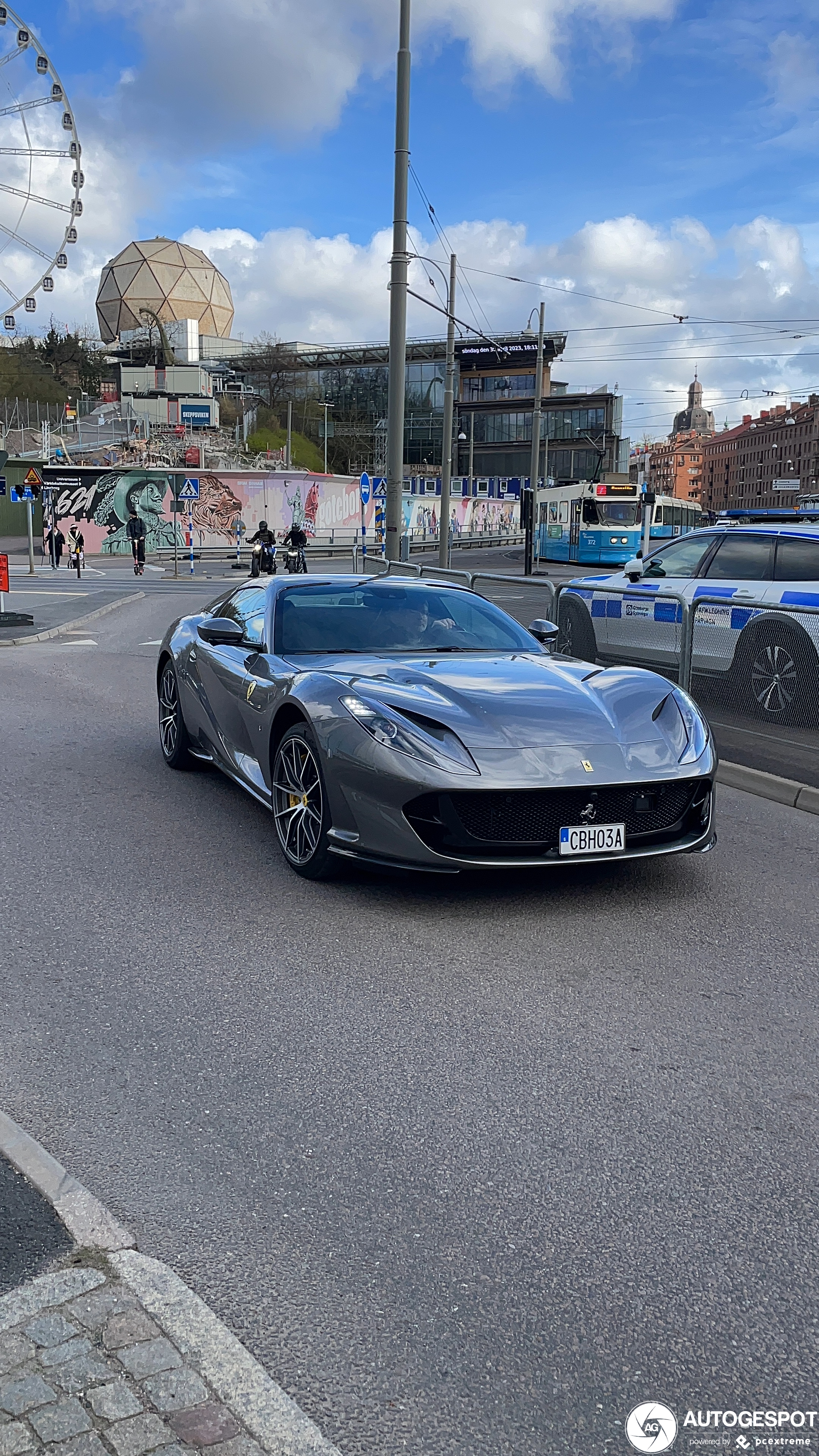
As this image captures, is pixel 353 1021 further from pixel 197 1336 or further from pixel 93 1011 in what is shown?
pixel 197 1336

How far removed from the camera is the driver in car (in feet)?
20.7

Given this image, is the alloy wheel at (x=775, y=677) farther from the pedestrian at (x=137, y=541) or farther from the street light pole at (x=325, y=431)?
the street light pole at (x=325, y=431)

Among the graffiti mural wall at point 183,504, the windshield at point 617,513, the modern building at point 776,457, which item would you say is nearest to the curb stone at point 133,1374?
the windshield at point 617,513

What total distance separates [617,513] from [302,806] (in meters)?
41.0

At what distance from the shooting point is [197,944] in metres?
4.62

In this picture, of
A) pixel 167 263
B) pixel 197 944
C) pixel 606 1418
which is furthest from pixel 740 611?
pixel 167 263

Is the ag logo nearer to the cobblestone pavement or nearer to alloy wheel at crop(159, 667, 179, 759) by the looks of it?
the cobblestone pavement

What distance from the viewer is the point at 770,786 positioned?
775 centimetres

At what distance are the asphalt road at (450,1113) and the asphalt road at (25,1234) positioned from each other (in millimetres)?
165

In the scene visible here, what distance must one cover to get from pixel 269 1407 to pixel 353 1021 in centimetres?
182

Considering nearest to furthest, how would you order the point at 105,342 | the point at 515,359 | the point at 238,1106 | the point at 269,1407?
the point at 269,1407, the point at 238,1106, the point at 515,359, the point at 105,342

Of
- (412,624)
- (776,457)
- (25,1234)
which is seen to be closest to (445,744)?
(412,624)

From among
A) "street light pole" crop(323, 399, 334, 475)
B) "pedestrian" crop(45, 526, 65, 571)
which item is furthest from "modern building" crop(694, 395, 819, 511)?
"pedestrian" crop(45, 526, 65, 571)

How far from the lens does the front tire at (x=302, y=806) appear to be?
5.23 meters
